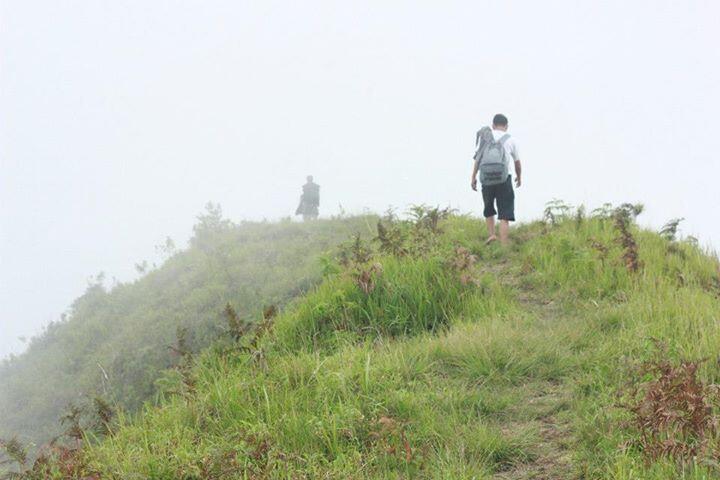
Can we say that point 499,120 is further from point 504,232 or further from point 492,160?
point 504,232

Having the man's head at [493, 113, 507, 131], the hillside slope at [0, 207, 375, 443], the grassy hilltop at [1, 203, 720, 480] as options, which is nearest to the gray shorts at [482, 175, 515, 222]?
the man's head at [493, 113, 507, 131]

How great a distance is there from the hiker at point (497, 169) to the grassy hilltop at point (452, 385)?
2400 mm

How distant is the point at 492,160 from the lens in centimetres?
972

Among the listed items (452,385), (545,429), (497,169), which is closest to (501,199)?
(497,169)

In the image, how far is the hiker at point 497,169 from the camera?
9.74 m

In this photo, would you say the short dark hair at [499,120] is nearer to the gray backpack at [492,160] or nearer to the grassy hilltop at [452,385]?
the gray backpack at [492,160]

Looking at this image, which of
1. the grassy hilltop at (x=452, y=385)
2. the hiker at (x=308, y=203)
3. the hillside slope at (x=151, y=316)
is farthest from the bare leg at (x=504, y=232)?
the hiker at (x=308, y=203)

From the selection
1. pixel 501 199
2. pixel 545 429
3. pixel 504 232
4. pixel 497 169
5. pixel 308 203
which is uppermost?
pixel 308 203

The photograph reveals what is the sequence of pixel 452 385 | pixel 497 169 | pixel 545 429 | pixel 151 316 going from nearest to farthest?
pixel 545 429 → pixel 452 385 → pixel 497 169 → pixel 151 316

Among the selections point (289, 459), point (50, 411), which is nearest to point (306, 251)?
point (50, 411)

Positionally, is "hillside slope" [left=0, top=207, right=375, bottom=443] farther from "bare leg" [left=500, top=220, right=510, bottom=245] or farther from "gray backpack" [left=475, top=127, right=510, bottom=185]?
"gray backpack" [left=475, top=127, right=510, bottom=185]

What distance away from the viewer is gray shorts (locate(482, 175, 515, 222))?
988 cm

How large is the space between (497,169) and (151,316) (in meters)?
7.99

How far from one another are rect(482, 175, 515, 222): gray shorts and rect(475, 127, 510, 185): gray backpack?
157mm
